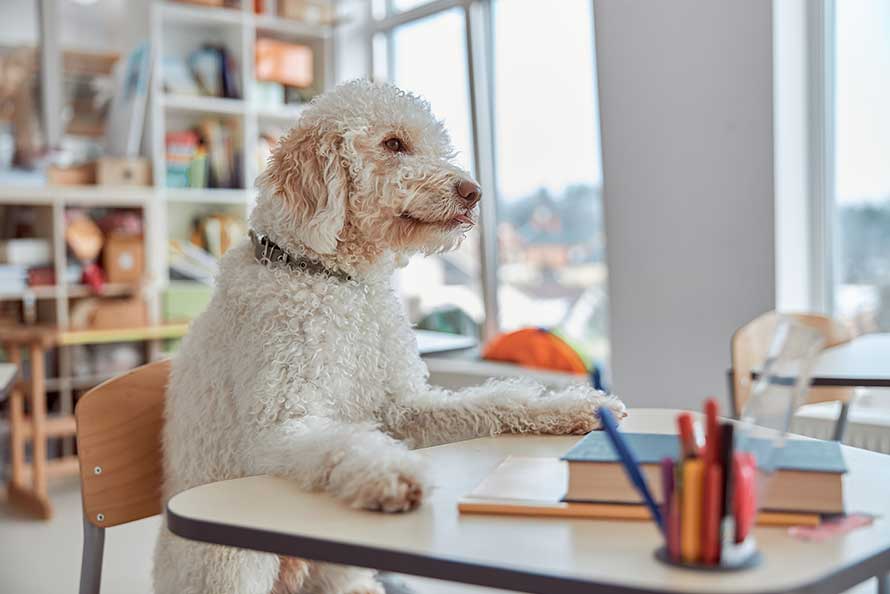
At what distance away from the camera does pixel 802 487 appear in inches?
33.9

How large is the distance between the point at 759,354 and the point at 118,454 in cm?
175

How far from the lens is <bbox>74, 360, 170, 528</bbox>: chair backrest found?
5.06 feet

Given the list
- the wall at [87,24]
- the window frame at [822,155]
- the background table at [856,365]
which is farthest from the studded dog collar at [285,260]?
the wall at [87,24]

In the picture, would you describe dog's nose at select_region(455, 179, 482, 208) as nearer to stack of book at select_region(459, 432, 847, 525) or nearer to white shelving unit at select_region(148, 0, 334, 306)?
stack of book at select_region(459, 432, 847, 525)

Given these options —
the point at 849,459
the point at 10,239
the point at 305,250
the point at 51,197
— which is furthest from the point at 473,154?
the point at 849,459

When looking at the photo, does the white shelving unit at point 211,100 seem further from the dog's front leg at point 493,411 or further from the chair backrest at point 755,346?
the dog's front leg at point 493,411

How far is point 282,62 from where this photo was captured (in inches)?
208

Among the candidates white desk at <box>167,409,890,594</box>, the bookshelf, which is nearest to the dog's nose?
white desk at <box>167,409,890,594</box>

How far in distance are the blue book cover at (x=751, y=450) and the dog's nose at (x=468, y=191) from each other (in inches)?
22.8

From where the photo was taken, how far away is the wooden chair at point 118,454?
5.07 ft

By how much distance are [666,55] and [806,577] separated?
306 cm

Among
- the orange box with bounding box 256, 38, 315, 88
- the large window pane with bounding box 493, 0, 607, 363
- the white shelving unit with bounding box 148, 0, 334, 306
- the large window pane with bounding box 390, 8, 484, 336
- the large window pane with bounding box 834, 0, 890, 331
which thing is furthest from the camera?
the orange box with bounding box 256, 38, 315, 88

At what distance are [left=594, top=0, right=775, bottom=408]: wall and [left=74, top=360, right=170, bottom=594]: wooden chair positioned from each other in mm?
2338

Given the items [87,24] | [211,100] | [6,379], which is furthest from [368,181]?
[87,24]
